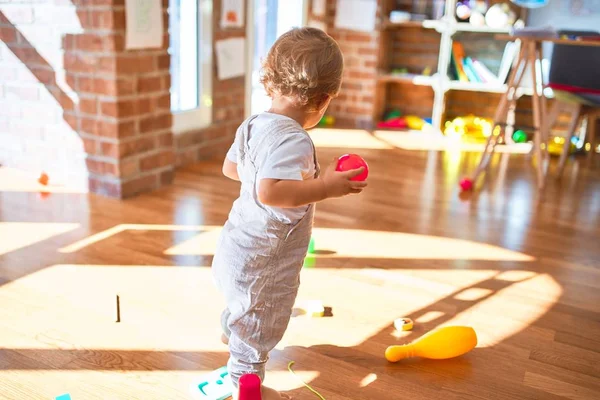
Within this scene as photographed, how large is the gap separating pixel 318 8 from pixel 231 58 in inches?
52.8

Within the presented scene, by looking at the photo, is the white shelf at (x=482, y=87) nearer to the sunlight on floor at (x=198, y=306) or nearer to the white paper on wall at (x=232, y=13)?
the white paper on wall at (x=232, y=13)

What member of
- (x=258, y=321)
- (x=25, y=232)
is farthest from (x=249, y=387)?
(x=25, y=232)

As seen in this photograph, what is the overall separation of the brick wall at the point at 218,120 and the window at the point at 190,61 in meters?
0.05

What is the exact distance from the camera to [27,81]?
2.71 meters

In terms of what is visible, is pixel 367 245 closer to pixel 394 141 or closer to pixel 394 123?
pixel 394 141

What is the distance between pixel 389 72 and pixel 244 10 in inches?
64.9

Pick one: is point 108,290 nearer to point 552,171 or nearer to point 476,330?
point 476,330

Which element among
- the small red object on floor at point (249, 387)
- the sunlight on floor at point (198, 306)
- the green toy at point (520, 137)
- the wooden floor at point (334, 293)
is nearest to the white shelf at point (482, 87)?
the green toy at point (520, 137)

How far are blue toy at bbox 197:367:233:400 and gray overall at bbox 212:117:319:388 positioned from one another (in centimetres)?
9

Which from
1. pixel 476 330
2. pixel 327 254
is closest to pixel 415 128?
pixel 327 254

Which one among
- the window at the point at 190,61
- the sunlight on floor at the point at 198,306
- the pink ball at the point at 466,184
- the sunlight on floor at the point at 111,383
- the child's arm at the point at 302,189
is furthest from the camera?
the window at the point at 190,61

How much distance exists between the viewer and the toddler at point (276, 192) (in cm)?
105

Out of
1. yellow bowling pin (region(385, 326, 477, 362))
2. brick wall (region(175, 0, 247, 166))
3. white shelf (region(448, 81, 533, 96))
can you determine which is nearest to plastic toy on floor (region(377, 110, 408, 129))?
white shelf (region(448, 81, 533, 96))

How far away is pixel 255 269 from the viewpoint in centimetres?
116
